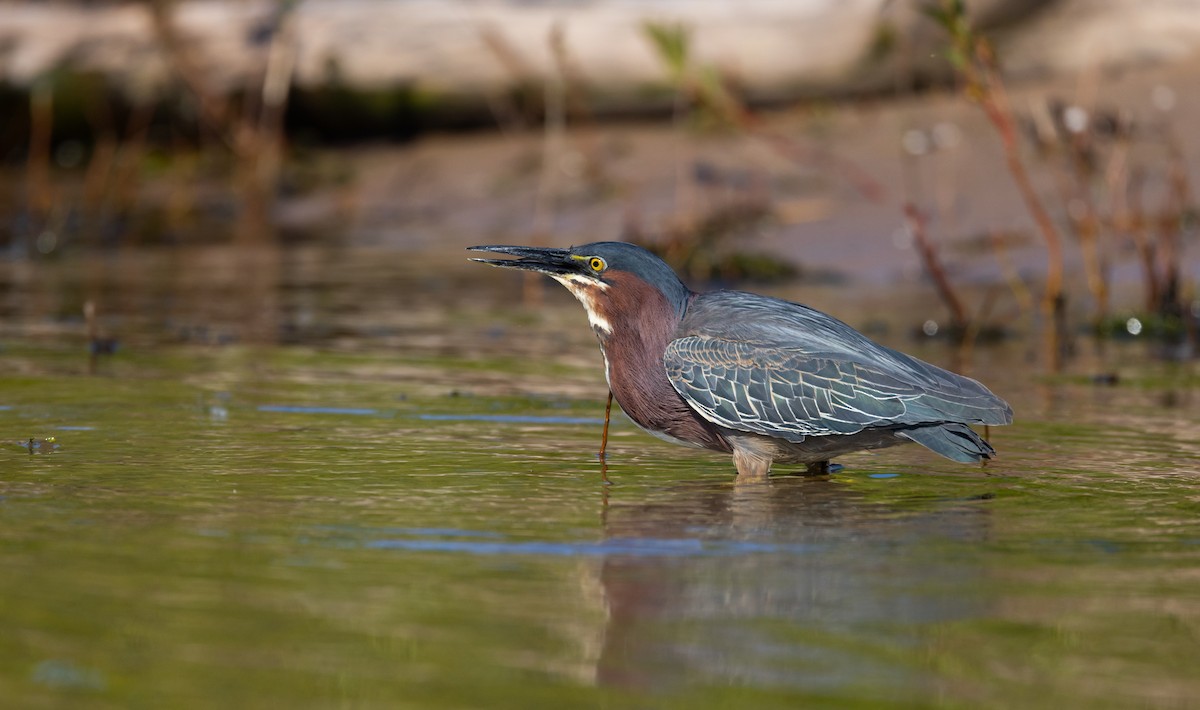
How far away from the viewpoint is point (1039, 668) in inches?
133

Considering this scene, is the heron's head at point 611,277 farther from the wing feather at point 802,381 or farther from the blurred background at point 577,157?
the blurred background at point 577,157

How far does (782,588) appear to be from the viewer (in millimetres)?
4000

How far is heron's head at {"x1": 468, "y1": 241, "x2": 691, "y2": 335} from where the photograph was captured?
5855 mm

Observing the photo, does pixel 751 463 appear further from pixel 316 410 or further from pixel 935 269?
pixel 935 269

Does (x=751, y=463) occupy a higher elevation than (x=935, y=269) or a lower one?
lower

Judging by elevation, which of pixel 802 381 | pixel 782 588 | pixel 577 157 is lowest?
pixel 782 588

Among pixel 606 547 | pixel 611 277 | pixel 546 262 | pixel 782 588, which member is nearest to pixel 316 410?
pixel 546 262

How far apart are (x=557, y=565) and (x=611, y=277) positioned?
6.17ft

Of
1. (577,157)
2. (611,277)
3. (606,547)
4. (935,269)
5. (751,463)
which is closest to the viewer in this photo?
(606,547)

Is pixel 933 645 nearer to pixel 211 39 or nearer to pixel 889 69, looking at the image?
pixel 889 69

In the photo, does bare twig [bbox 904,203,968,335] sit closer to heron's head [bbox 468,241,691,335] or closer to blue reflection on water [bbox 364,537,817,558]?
heron's head [bbox 468,241,691,335]

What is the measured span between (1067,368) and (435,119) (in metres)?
9.67

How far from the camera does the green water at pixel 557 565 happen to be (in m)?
3.28

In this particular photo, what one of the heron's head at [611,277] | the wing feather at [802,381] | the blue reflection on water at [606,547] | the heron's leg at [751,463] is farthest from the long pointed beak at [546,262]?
the blue reflection on water at [606,547]
